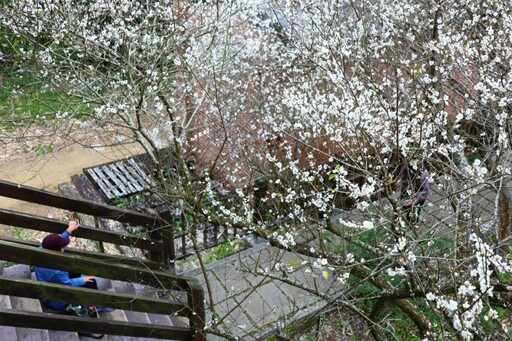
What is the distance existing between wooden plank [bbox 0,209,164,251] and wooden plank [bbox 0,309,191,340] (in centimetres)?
119

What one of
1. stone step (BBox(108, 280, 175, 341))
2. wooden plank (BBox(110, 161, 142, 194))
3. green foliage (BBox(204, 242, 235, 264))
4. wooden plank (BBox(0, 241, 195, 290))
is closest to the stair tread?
stone step (BBox(108, 280, 175, 341))

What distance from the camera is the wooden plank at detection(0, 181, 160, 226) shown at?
5.59m

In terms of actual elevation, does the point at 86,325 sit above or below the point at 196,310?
above

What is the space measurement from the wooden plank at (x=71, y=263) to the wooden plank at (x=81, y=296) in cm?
17

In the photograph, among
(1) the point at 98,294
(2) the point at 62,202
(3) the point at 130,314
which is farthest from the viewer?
(3) the point at 130,314

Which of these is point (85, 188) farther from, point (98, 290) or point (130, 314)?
point (98, 290)

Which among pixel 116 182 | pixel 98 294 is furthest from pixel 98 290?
pixel 116 182

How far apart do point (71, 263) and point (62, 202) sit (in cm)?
143

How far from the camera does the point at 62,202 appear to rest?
5801mm

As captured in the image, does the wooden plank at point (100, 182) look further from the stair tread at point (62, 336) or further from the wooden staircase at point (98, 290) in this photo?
the stair tread at point (62, 336)

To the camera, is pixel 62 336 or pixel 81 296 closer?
pixel 81 296

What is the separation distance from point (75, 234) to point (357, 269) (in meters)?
3.27

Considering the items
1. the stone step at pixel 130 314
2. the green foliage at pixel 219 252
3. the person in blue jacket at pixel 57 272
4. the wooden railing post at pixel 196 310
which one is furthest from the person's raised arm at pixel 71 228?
the green foliage at pixel 219 252

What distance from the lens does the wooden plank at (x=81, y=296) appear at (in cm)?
429
